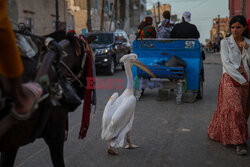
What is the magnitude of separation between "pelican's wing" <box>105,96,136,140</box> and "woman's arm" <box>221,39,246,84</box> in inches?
→ 62.9

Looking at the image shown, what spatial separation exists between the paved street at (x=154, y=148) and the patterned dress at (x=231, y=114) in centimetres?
22

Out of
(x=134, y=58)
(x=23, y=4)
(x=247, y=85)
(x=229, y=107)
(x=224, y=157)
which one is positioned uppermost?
(x=23, y=4)

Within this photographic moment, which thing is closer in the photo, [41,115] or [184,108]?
[41,115]

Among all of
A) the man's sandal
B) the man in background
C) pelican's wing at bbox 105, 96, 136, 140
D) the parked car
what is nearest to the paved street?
pelican's wing at bbox 105, 96, 136, 140

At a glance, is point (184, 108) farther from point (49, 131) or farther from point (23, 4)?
point (23, 4)

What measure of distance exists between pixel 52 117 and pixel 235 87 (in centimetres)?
311

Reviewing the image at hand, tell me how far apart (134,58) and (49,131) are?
252 cm

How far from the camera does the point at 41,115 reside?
2445 millimetres

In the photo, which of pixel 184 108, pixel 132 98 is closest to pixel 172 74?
pixel 184 108

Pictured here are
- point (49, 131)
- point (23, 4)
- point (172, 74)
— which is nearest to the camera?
point (49, 131)

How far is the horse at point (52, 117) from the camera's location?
92.2 inches

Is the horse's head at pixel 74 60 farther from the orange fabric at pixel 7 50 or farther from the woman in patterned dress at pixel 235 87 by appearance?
the woman in patterned dress at pixel 235 87

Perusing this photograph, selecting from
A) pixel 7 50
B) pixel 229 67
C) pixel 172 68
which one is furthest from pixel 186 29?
pixel 7 50

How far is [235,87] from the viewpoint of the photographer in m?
4.72
